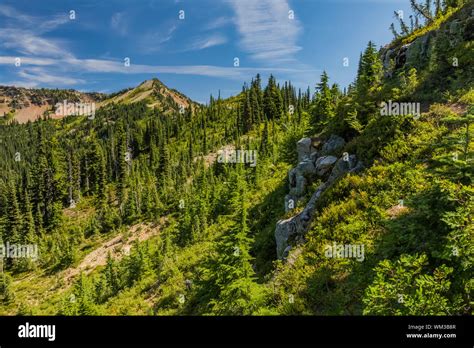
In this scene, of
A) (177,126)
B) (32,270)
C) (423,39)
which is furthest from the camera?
(177,126)

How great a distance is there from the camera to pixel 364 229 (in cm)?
1242

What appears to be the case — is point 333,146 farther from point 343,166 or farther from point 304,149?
point 304,149

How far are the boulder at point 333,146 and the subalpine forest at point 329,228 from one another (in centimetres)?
85

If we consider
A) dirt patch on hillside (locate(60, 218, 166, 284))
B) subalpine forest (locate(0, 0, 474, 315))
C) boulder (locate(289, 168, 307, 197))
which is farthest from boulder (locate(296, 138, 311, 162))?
dirt patch on hillside (locate(60, 218, 166, 284))

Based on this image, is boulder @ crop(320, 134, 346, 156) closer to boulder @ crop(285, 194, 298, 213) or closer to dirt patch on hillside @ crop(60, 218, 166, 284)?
boulder @ crop(285, 194, 298, 213)

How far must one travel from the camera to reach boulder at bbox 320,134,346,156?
816 inches

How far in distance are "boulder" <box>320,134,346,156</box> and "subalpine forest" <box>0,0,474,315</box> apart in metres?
0.85

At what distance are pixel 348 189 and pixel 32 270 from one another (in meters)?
60.5

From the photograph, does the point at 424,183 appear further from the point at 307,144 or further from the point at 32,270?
the point at 32,270

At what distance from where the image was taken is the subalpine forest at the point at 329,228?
7.12 metres

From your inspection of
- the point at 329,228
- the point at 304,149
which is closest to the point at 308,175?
the point at 304,149

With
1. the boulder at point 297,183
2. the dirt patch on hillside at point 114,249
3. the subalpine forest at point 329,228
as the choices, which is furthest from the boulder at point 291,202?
the dirt patch on hillside at point 114,249
